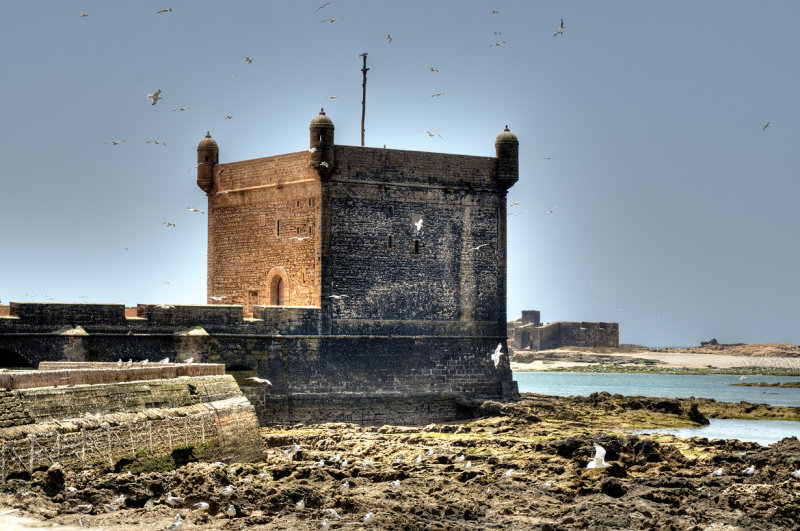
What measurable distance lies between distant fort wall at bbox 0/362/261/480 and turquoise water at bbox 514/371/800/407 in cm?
3388

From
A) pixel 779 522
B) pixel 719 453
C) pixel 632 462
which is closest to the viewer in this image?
pixel 779 522

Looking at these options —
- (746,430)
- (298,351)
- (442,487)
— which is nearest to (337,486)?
(442,487)

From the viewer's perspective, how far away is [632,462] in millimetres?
21297

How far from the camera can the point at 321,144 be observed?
29.4 metres

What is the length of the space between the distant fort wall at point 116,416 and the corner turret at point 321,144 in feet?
29.8

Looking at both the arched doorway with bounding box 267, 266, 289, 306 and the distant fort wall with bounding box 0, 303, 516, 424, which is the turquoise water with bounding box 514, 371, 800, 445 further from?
the arched doorway with bounding box 267, 266, 289, 306

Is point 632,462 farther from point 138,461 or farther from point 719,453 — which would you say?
point 138,461

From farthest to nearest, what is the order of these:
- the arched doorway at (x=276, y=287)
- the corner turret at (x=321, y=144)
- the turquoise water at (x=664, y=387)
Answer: the turquoise water at (x=664, y=387) → the arched doorway at (x=276, y=287) → the corner turret at (x=321, y=144)

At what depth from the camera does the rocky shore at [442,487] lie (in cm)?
1496

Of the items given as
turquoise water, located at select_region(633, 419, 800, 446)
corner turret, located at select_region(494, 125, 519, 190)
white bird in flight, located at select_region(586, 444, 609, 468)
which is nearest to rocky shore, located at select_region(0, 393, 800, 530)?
white bird in flight, located at select_region(586, 444, 609, 468)

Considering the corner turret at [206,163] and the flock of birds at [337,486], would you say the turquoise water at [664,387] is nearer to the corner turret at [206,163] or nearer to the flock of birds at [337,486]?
the corner turret at [206,163]

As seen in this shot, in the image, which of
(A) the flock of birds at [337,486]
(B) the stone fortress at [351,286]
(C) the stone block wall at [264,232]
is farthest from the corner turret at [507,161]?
(A) the flock of birds at [337,486]

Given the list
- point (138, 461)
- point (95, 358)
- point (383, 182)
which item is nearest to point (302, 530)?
point (138, 461)

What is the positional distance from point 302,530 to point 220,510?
1453 mm
